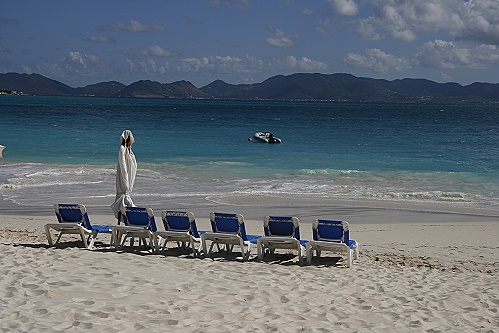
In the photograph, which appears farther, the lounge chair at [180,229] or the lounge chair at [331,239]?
the lounge chair at [180,229]

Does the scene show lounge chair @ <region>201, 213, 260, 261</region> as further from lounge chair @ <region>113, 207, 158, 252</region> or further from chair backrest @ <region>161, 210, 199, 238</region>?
lounge chair @ <region>113, 207, 158, 252</region>

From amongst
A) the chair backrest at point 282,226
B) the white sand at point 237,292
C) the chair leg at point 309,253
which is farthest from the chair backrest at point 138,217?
the chair leg at point 309,253

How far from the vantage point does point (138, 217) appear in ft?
35.3

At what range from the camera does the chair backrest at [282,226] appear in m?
10.2

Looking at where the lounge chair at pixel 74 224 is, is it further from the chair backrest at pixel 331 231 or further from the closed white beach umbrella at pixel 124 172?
the chair backrest at pixel 331 231

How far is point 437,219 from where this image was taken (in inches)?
637

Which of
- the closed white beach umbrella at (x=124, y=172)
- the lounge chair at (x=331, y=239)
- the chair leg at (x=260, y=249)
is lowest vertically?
the chair leg at (x=260, y=249)

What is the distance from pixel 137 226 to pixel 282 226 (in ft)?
8.15

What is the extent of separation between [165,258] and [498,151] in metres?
36.7

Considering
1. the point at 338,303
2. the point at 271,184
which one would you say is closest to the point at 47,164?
the point at 271,184

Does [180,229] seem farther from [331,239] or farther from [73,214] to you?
[331,239]

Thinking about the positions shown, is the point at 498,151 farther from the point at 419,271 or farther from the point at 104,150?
the point at 419,271

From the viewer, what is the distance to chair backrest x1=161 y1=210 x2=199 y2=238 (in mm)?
10562

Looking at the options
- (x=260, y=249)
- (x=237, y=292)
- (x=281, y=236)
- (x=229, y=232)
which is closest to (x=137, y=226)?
(x=229, y=232)
